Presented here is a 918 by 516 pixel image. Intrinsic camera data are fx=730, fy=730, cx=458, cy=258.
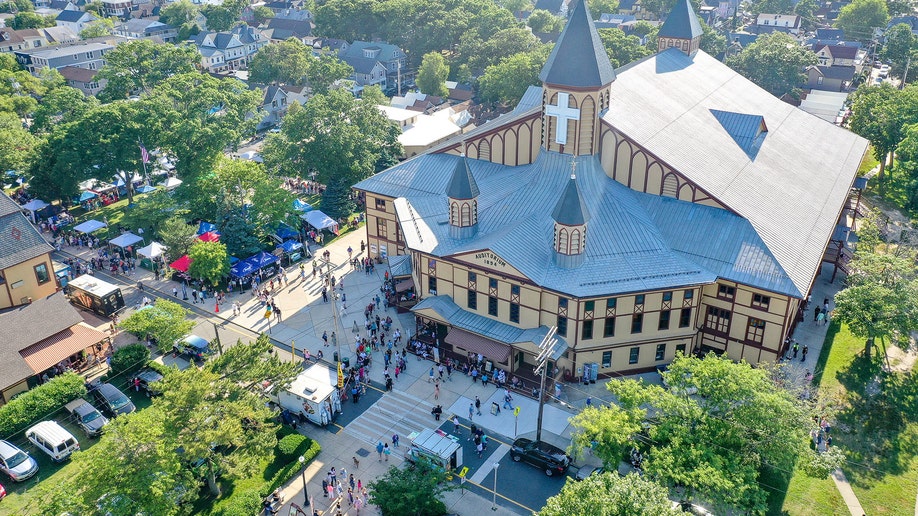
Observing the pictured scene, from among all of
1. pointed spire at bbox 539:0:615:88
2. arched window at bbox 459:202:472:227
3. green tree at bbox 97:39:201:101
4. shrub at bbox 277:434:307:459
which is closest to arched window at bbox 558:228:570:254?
arched window at bbox 459:202:472:227

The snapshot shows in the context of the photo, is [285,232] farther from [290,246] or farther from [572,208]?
[572,208]

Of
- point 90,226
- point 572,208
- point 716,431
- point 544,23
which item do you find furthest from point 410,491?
point 544,23

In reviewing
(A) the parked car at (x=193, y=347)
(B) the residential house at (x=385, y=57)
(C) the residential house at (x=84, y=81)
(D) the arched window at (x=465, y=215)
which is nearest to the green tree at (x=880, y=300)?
(D) the arched window at (x=465, y=215)

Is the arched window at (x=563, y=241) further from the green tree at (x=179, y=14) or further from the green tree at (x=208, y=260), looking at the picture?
the green tree at (x=179, y=14)

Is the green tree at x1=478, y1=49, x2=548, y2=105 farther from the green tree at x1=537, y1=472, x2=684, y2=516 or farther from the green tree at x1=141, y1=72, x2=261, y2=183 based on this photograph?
the green tree at x1=537, y1=472, x2=684, y2=516

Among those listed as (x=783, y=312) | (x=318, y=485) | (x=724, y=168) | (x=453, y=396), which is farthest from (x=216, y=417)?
(x=724, y=168)

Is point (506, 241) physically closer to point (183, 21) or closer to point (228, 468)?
point (228, 468)
